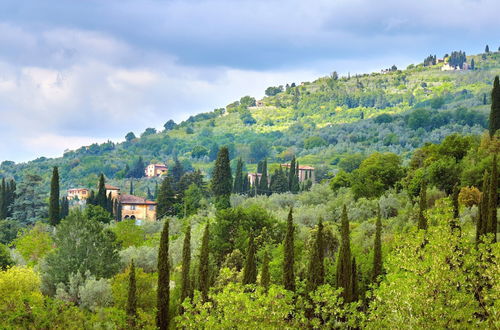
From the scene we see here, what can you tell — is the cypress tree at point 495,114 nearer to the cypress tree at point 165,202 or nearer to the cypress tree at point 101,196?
the cypress tree at point 165,202

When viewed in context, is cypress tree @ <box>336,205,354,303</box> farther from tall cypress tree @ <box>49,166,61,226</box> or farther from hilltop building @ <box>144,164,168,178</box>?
hilltop building @ <box>144,164,168,178</box>

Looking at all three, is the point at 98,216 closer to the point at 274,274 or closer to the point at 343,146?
the point at 274,274

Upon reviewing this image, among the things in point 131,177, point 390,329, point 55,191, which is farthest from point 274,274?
point 131,177

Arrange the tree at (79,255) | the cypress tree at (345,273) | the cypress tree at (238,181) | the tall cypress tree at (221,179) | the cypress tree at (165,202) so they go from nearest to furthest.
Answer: the cypress tree at (345,273), the tree at (79,255), the tall cypress tree at (221,179), the cypress tree at (165,202), the cypress tree at (238,181)

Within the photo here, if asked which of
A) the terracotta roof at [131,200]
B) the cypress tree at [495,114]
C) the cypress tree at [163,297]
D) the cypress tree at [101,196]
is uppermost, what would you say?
the cypress tree at [495,114]

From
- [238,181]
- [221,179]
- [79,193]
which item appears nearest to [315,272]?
[221,179]

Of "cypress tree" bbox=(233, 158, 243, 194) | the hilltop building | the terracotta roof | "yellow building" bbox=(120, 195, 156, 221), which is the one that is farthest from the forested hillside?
the hilltop building

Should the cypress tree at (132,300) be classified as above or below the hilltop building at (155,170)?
below

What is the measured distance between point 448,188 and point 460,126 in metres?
89.1

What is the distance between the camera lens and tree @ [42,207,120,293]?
139 feet

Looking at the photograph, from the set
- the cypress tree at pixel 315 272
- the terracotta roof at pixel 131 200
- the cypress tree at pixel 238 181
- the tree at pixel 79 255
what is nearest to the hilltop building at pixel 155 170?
the terracotta roof at pixel 131 200

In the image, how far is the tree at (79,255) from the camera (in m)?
42.2

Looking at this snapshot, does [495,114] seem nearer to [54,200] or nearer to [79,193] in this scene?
[54,200]

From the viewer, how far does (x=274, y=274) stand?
40.8 metres
